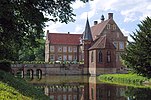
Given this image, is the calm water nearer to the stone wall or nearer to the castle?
the castle

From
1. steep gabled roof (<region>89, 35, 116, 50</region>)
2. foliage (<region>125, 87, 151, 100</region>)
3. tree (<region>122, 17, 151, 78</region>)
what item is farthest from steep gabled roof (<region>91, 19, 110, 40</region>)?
foliage (<region>125, 87, 151, 100</region>)

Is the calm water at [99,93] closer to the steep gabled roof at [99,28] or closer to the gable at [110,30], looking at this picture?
the gable at [110,30]

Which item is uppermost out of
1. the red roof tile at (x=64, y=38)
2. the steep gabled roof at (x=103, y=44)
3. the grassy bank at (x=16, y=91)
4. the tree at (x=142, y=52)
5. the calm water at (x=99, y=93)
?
the red roof tile at (x=64, y=38)

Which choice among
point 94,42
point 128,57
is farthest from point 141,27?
point 94,42

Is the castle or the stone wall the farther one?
the stone wall

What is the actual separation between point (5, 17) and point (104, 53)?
4345cm

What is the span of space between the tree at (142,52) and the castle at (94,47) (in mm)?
22533

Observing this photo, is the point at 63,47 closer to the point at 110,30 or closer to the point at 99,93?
the point at 110,30

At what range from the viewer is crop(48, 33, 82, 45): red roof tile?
7431cm

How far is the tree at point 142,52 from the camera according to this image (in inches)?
1305

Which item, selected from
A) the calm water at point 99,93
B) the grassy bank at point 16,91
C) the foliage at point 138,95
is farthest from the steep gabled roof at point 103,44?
the grassy bank at point 16,91

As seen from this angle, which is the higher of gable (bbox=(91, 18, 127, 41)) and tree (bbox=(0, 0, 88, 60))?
gable (bbox=(91, 18, 127, 41))

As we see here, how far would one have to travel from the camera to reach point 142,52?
33312 mm

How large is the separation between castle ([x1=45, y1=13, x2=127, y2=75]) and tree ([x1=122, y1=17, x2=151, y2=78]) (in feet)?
73.9
